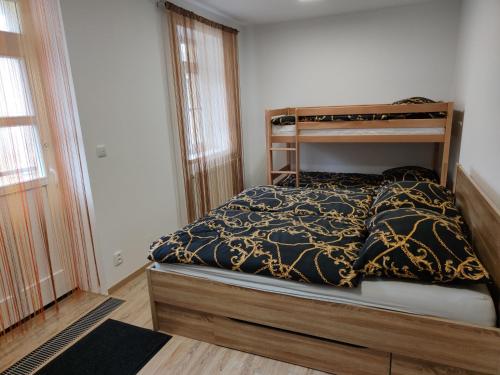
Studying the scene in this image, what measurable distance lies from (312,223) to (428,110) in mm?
1753

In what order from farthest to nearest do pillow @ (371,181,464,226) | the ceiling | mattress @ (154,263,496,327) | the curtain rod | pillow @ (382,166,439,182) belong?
1. pillow @ (382,166,439,182)
2. the ceiling
3. the curtain rod
4. pillow @ (371,181,464,226)
5. mattress @ (154,263,496,327)

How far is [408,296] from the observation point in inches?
56.6

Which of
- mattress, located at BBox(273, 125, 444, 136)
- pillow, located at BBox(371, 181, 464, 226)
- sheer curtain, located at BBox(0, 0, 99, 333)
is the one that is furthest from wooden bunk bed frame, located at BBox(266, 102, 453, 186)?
sheer curtain, located at BBox(0, 0, 99, 333)

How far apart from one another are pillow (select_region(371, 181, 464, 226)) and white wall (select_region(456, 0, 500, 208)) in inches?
8.7

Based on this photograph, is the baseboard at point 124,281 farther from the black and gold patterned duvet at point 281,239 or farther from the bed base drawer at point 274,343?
the black and gold patterned duvet at point 281,239

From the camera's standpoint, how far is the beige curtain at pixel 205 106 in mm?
3146

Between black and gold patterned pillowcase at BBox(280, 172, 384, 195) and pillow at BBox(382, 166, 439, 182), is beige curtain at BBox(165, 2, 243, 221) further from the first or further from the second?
pillow at BBox(382, 166, 439, 182)

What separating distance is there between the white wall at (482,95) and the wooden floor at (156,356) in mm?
1442

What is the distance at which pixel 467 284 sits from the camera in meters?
1.41

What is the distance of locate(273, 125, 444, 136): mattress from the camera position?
3.06 meters

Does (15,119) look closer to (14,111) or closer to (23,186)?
(14,111)

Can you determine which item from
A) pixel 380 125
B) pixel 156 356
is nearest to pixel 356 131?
pixel 380 125

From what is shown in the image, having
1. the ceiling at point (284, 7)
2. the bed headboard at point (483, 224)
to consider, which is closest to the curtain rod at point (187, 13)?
the ceiling at point (284, 7)

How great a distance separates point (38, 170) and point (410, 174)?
3474mm
